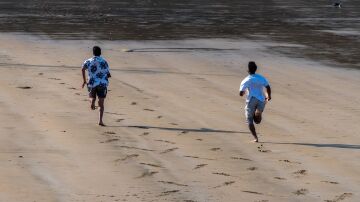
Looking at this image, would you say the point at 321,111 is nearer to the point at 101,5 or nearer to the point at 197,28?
the point at 197,28

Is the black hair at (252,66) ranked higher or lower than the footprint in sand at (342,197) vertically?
higher

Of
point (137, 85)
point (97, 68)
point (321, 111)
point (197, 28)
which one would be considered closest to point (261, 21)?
point (197, 28)

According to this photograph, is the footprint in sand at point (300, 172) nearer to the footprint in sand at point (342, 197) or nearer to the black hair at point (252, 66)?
the footprint in sand at point (342, 197)

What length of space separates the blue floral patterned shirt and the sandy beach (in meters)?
0.81

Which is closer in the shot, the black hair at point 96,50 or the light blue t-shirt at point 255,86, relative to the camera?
the light blue t-shirt at point 255,86

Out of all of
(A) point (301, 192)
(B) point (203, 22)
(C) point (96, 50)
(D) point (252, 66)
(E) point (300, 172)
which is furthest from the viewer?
(B) point (203, 22)

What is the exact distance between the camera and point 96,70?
16.8 meters

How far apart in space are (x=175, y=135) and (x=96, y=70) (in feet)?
6.15

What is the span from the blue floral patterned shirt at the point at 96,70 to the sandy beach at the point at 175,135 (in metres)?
0.81

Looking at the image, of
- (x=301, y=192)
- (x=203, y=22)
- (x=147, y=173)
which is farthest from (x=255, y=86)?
(x=203, y=22)

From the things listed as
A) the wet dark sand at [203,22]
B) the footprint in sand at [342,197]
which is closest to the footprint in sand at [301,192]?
the footprint in sand at [342,197]

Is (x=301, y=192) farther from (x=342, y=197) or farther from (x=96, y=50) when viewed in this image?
(x=96, y=50)

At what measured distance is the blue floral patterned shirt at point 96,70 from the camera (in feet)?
55.1

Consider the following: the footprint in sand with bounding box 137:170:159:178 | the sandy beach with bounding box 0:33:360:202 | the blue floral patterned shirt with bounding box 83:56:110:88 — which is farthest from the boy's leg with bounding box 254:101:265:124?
the blue floral patterned shirt with bounding box 83:56:110:88
